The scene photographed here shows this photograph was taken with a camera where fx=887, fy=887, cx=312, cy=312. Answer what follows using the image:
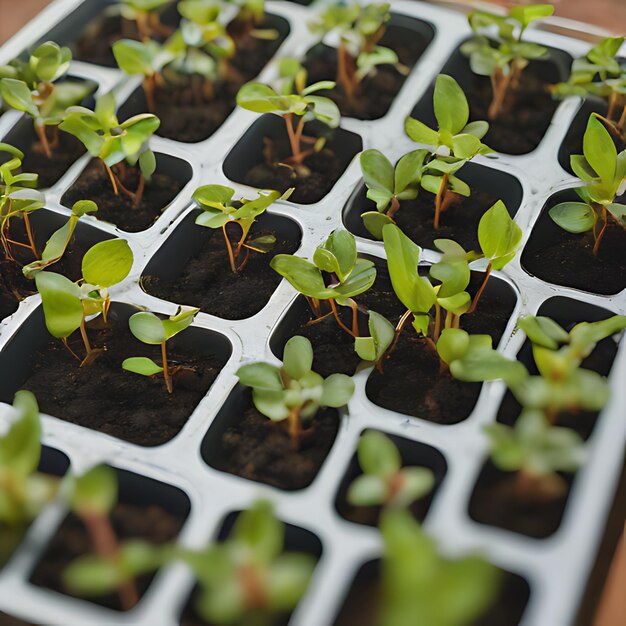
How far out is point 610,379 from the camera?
77cm

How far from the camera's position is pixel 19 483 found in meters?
0.64

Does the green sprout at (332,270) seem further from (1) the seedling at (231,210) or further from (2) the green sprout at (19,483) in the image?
(2) the green sprout at (19,483)

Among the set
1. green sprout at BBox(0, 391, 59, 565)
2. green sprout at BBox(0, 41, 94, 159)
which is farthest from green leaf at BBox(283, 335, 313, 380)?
green sprout at BBox(0, 41, 94, 159)

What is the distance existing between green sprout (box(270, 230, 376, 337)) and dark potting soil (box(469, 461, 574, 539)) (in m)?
0.21

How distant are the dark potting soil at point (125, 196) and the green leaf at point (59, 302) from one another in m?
0.23

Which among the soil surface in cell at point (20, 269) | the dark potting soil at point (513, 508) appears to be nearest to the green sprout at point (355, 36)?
the soil surface in cell at point (20, 269)

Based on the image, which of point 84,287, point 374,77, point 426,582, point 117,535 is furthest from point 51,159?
point 426,582

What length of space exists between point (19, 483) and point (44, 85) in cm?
60

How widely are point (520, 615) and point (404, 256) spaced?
32cm

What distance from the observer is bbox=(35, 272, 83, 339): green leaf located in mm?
785

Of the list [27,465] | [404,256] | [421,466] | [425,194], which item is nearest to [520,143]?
[425,194]

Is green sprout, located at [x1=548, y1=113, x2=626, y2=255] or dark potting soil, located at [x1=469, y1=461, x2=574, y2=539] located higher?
green sprout, located at [x1=548, y1=113, x2=626, y2=255]

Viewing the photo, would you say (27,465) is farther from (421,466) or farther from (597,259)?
(597,259)

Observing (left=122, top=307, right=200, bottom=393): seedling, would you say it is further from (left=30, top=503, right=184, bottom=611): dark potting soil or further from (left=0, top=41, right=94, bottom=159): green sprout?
(left=0, top=41, right=94, bottom=159): green sprout
